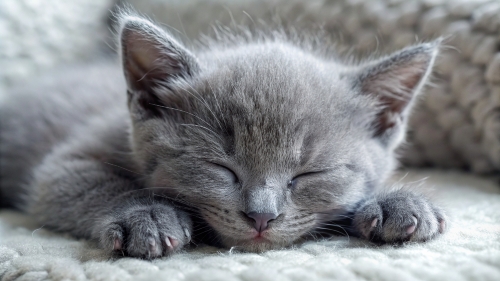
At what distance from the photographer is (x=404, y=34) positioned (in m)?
1.59

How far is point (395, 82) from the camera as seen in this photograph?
1.28 meters

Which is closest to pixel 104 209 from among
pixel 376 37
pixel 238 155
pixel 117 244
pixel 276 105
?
pixel 117 244

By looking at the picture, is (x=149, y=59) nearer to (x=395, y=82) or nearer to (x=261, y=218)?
(x=261, y=218)

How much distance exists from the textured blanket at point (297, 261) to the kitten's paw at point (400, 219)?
0.08 ft

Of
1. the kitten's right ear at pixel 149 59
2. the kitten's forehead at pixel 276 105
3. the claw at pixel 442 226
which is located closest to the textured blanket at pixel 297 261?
the claw at pixel 442 226

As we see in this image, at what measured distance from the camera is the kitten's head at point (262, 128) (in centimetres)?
102

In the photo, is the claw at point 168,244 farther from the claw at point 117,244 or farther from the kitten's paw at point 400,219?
the kitten's paw at point 400,219

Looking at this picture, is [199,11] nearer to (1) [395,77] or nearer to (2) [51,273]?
(1) [395,77]

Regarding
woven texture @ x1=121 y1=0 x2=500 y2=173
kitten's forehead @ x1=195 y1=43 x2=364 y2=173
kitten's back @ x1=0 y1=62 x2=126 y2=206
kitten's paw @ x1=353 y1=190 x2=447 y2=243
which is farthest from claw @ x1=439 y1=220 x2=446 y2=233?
kitten's back @ x1=0 y1=62 x2=126 y2=206

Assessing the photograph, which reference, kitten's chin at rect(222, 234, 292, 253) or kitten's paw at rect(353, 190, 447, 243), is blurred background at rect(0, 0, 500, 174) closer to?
kitten's paw at rect(353, 190, 447, 243)

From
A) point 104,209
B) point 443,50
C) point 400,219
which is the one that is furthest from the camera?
point 443,50

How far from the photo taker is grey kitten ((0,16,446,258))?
1.00m

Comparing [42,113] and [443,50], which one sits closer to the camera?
[443,50]

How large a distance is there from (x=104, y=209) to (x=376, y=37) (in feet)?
3.48
